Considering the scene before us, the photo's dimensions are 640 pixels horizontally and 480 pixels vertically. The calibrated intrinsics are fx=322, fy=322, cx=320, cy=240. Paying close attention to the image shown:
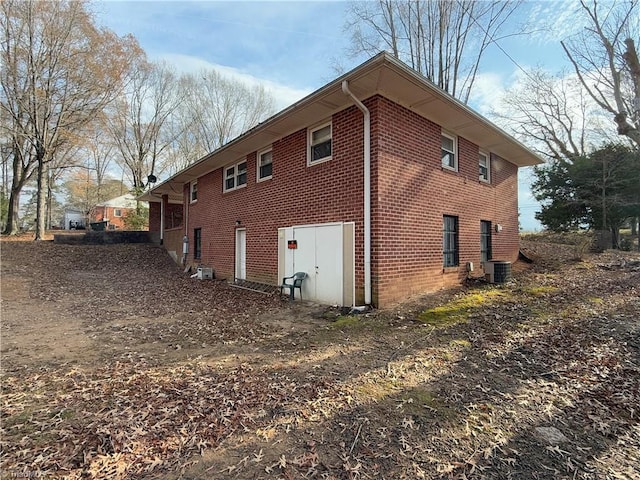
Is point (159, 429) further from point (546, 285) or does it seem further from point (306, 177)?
point (546, 285)

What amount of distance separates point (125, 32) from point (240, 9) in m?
16.0

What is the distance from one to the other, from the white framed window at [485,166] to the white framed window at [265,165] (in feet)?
22.7

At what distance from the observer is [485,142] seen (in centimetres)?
1033

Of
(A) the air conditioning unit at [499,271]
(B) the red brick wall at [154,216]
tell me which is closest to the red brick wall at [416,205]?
(A) the air conditioning unit at [499,271]

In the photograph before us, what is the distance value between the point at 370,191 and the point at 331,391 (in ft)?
A: 14.7

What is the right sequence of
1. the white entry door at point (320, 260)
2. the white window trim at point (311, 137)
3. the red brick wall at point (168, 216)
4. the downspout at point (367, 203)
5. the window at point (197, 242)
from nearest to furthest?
A: the downspout at point (367, 203), the white entry door at point (320, 260), the white window trim at point (311, 137), the window at point (197, 242), the red brick wall at point (168, 216)

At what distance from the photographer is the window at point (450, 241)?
29.2 ft

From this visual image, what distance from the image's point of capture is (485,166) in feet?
36.2

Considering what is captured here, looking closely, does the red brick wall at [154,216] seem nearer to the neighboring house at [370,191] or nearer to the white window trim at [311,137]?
the neighboring house at [370,191]

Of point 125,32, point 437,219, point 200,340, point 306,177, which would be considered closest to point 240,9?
point 306,177

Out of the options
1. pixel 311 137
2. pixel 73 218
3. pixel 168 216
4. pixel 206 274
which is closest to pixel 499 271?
pixel 311 137

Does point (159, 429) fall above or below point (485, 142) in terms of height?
below

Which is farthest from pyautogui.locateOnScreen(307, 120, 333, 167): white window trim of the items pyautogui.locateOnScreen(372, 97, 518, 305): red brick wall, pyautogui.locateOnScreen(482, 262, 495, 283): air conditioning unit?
pyautogui.locateOnScreen(482, 262, 495, 283): air conditioning unit

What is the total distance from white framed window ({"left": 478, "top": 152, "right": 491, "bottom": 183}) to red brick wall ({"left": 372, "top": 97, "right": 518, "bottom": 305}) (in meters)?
0.46
